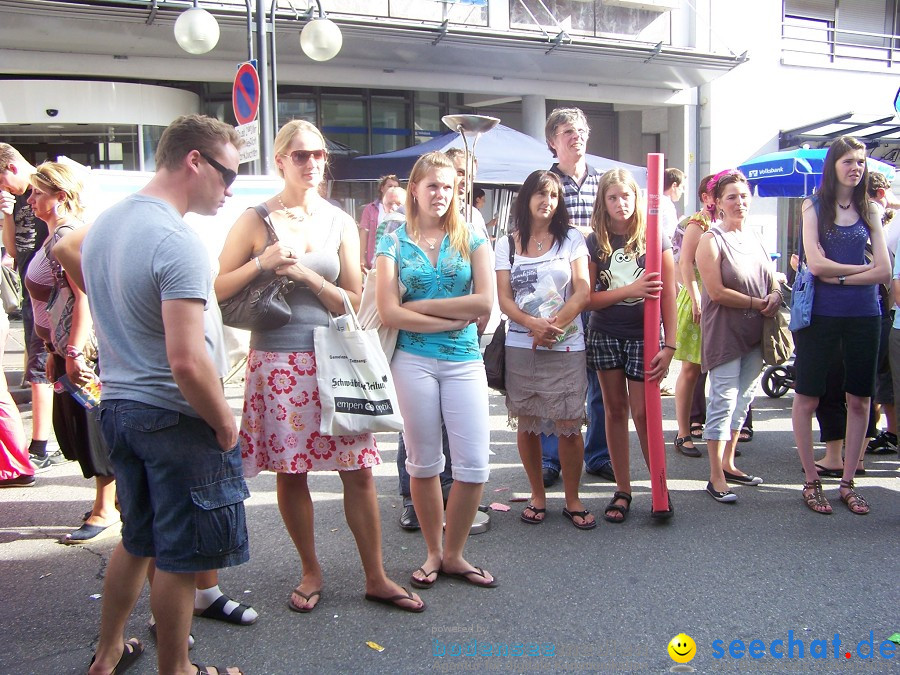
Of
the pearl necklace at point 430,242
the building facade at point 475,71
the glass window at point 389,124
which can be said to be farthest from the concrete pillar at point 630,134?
the pearl necklace at point 430,242

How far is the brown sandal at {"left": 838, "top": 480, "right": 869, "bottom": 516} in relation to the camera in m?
4.50

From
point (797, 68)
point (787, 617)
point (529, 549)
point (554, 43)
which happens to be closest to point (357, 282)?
point (529, 549)

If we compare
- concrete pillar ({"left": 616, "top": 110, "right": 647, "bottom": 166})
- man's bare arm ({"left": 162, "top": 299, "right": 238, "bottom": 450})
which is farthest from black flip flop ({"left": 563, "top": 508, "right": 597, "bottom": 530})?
concrete pillar ({"left": 616, "top": 110, "right": 647, "bottom": 166})

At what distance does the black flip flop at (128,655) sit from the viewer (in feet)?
9.35

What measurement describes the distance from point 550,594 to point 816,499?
1946 millimetres

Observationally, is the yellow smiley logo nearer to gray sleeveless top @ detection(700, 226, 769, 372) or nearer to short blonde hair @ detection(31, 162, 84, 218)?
gray sleeveless top @ detection(700, 226, 769, 372)

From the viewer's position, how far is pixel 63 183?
4.11 meters

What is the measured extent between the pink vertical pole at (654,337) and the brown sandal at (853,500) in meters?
1.13

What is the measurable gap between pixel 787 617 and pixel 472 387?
1.59 metres

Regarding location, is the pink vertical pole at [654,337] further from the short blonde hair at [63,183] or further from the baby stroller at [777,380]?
the baby stroller at [777,380]

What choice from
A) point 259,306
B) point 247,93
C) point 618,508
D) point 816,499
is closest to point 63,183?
point 259,306

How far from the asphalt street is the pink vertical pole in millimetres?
248

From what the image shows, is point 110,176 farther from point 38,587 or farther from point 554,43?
point 554,43

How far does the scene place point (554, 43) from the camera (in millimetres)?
14656
